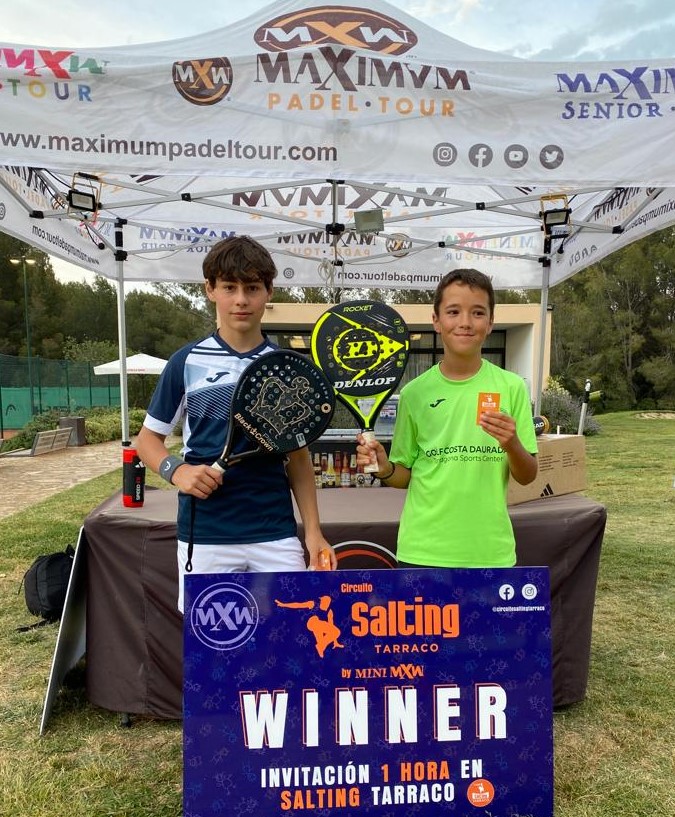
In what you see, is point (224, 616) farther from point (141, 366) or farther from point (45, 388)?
point (45, 388)

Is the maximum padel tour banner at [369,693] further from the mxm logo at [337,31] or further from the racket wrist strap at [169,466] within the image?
the mxm logo at [337,31]

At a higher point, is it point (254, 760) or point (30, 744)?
point (254, 760)

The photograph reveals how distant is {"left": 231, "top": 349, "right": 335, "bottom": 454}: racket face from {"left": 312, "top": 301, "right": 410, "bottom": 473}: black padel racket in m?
0.18

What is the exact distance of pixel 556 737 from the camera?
266cm

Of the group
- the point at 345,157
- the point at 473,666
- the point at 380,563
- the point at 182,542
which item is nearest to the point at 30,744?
the point at 182,542

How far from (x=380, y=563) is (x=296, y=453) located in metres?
1.06

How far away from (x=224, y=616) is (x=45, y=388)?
21.5 metres

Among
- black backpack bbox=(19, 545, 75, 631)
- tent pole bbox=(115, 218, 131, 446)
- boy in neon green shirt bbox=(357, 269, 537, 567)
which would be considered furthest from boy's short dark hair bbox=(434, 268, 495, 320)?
tent pole bbox=(115, 218, 131, 446)

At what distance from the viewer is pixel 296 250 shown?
18.4 feet

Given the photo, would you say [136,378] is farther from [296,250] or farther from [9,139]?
[9,139]

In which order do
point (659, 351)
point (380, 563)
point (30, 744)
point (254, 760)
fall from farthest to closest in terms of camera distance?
point (659, 351) < point (380, 563) < point (30, 744) < point (254, 760)

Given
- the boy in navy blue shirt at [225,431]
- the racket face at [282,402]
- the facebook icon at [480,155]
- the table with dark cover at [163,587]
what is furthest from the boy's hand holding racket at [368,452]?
the facebook icon at [480,155]

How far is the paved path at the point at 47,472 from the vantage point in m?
8.99

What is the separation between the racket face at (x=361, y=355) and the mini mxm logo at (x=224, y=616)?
2.10 feet
